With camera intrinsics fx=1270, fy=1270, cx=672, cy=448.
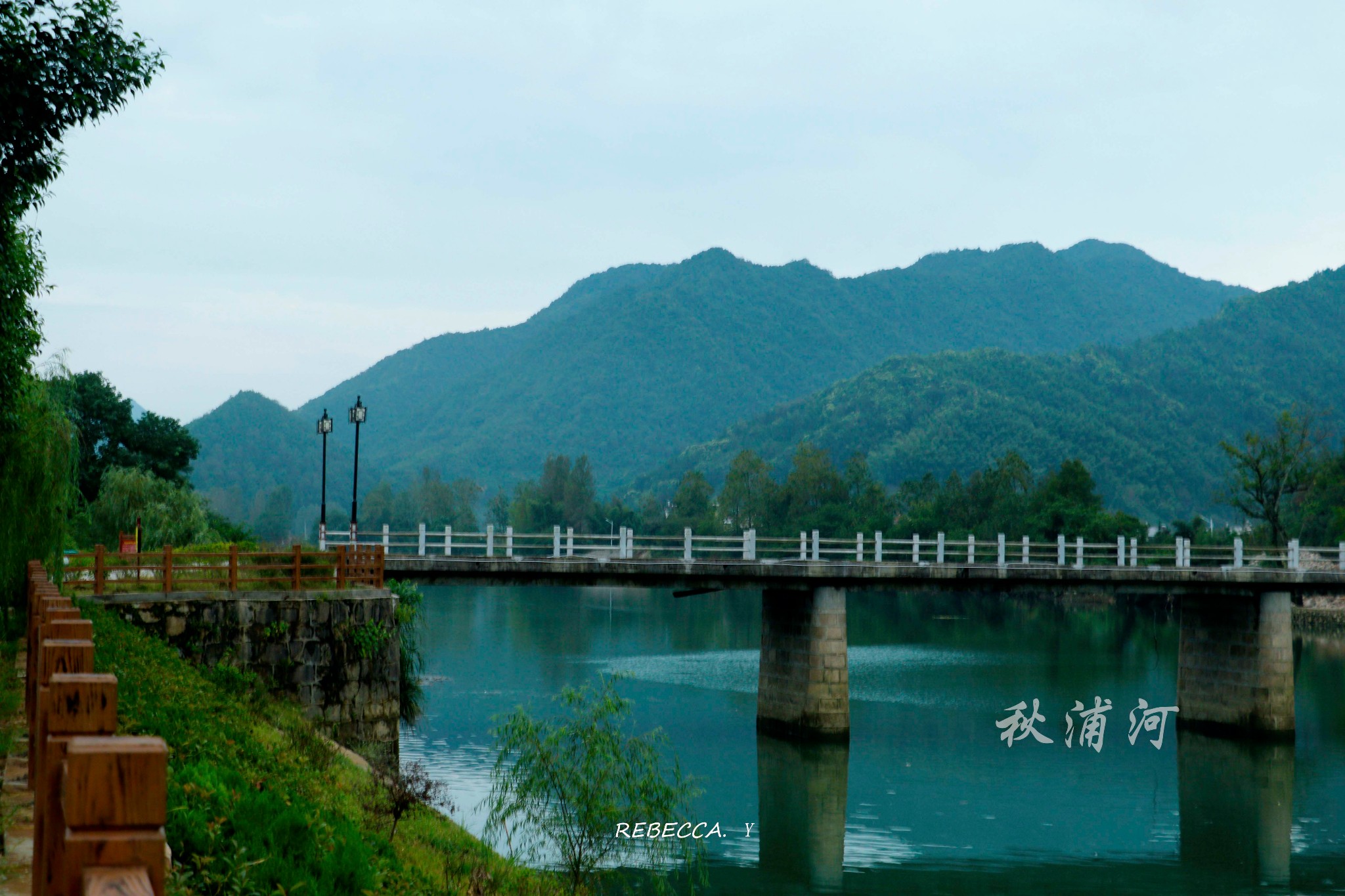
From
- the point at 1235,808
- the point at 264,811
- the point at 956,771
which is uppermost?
the point at 264,811

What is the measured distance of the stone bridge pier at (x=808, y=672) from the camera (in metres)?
34.1

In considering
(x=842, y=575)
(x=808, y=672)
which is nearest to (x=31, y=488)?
(x=808, y=672)

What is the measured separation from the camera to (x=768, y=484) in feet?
416

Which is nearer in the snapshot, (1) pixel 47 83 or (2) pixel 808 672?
(1) pixel 47 83

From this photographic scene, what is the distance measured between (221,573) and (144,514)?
25.5 m

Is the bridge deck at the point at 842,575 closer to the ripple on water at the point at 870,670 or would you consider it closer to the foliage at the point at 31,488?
the ripple on water at the point at 870,670

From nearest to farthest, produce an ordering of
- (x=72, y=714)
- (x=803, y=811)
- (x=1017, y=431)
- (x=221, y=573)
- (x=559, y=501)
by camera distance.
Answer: (x=72, y=714) < (x=221, y=573) < (x=803, y=811) < (x=559, y=501) < (x=1017, y=431)

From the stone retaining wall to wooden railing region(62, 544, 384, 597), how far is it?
347mm

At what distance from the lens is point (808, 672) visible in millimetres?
34469

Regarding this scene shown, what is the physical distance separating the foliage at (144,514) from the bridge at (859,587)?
1441 cm

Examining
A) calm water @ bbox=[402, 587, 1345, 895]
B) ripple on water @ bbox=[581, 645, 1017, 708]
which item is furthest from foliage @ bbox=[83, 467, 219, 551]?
ripple on water @ bbox=[581, 645, 1017, 708]

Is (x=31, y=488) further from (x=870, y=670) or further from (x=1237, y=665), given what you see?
(x=870, y=670)

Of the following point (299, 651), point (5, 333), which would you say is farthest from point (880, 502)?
point (5, 333)

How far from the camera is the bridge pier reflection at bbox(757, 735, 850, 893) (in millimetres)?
24422
